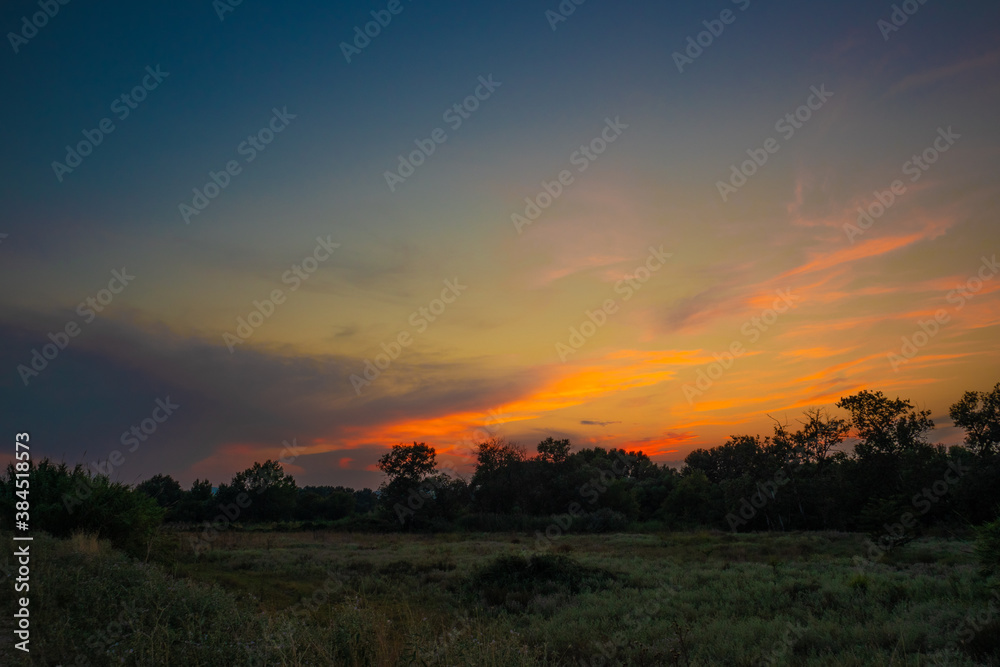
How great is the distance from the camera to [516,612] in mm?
15570

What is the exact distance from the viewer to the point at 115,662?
248 inches

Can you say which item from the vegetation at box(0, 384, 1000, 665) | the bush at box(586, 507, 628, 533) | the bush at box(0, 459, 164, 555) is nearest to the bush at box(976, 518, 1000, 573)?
the vegetation at box(0, 384, 1000, 665)

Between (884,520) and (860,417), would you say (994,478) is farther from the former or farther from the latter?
(860,417)

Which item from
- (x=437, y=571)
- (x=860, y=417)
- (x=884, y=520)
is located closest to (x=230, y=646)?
(x=437, y=571)

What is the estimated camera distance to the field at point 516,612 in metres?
7.29

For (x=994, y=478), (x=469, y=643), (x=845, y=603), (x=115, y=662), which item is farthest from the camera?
(x=994, y=478)

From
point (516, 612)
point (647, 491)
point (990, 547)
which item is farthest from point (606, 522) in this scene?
point (990, 547)

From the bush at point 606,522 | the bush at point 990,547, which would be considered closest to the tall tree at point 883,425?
the bush at point 606,522

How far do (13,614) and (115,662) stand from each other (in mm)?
4418

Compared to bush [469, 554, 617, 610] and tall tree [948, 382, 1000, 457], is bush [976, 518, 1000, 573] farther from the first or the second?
tall tree [948, 382, 1000, 457]

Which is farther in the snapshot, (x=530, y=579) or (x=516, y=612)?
(x=530, y=579)

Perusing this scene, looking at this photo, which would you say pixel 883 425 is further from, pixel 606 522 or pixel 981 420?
pixel 606 522

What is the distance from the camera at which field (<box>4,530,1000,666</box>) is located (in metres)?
7.29

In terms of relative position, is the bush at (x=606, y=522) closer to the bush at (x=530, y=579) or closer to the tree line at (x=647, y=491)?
the tree line at (x=647, y=491)
